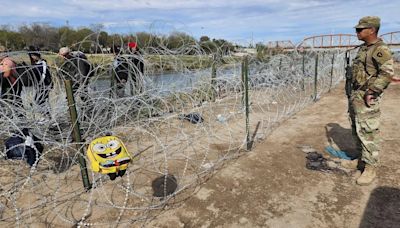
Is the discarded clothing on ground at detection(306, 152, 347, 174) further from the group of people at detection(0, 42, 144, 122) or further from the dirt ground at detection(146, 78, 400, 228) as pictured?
the group of people at detection(0, 42, 144, 122)

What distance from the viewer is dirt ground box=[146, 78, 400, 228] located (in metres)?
2.76

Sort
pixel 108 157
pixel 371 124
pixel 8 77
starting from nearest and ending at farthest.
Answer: pixel 108 157 < pixel 371 124 < pixel 8 77

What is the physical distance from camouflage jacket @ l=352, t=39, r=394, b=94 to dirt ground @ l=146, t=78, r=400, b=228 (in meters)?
1.04

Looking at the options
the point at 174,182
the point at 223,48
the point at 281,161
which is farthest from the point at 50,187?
the point at 223,48

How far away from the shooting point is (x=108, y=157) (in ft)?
7.72

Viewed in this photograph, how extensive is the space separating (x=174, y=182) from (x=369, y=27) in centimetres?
259

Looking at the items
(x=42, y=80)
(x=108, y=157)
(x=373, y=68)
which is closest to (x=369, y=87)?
(x=373, y=68)

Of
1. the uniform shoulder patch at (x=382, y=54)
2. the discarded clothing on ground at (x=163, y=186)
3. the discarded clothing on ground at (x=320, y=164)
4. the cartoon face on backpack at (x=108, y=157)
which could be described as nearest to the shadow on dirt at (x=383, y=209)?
the discarded clothing on ground at (x=320, y=164)

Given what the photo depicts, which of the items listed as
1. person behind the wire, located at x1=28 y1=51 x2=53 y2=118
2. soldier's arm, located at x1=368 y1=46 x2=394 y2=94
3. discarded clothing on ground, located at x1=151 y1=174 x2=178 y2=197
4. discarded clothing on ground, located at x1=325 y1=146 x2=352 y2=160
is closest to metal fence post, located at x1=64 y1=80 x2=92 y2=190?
discarded clothing on ground, located at x1=151 y1=174 x2=178 y2=197

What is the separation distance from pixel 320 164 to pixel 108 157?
2.73 meters

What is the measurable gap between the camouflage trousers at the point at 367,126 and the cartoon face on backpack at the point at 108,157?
97.5 inches

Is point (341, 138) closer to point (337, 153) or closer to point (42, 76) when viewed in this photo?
point (337, 153)

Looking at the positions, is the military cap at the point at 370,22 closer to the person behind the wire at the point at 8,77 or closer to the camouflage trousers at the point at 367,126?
the camouflage trousers at the point at 367,126

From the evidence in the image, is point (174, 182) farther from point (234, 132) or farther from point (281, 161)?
point (234, 132)
